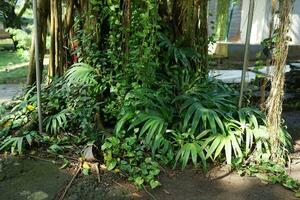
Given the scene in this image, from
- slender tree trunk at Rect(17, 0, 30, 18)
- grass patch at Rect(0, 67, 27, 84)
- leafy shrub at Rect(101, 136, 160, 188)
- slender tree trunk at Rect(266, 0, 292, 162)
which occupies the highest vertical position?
slender tree trunk at Rect(17, 0, 30, 18)

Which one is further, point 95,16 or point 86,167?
point 95,16

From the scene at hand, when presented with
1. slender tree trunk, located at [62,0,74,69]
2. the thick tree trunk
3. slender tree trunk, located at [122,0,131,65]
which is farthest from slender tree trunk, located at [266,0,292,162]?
the thick tree trunk

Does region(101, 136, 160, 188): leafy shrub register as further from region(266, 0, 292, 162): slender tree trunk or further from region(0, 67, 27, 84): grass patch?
region(0, 67, 27, 84): grass patch

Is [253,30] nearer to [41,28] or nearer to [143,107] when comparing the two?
[41,28]

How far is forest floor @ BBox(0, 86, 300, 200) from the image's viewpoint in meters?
2.53

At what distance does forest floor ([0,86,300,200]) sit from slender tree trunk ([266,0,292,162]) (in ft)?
1.13

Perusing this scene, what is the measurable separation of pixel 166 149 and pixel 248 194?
28.1 inches

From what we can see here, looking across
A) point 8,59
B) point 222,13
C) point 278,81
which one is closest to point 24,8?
point 8,59

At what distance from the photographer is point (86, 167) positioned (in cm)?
282

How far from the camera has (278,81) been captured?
2.87 m

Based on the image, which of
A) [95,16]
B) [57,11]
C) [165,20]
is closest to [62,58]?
[57,11]

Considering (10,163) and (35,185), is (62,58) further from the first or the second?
(35,185)

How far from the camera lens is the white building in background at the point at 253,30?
7.64 m

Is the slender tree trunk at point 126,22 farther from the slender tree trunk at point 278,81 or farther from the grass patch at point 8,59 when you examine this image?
the grass patch at point 8,59
